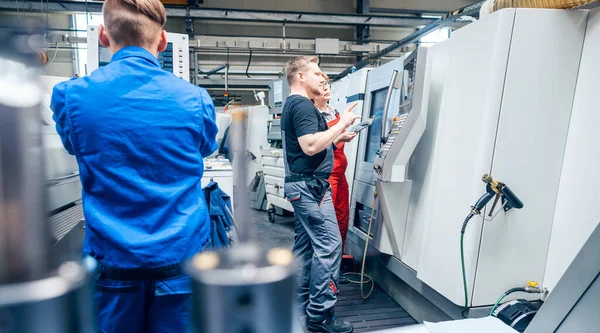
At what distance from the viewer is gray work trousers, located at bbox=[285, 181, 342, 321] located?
1918 millimetres

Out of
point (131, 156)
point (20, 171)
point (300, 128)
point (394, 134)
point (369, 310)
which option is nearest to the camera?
point (20, 171)

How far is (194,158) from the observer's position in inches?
32.5

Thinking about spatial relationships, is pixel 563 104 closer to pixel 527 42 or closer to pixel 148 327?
pixel 527 42

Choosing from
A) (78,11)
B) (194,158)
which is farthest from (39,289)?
(78,11)

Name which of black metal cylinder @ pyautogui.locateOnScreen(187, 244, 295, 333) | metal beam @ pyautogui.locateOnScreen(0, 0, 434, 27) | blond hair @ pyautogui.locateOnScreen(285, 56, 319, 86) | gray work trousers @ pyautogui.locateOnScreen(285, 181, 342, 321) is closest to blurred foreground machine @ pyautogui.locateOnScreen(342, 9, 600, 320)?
gray work trousers @ pyautogui.locateOnScreen(285, 181, 342, 321)

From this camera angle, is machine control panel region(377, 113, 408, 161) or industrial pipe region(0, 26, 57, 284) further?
machine control panel region(377, 113, 408, 161)

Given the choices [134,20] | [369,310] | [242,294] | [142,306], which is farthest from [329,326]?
[242,294]

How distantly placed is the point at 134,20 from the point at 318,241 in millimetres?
1438

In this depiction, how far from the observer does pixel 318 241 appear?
1.95 metres

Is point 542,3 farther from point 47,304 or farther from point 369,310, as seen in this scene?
point 47,304

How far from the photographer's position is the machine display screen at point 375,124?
2.74 m

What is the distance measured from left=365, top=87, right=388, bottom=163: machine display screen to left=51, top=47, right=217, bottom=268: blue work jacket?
2.11 m

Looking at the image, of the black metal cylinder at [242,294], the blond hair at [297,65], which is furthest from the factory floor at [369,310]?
the black metal cylinder at [242,294]

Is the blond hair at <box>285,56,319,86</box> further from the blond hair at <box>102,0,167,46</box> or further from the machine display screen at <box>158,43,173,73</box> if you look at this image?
the blond hair at <box>102,0,167,46</box>
